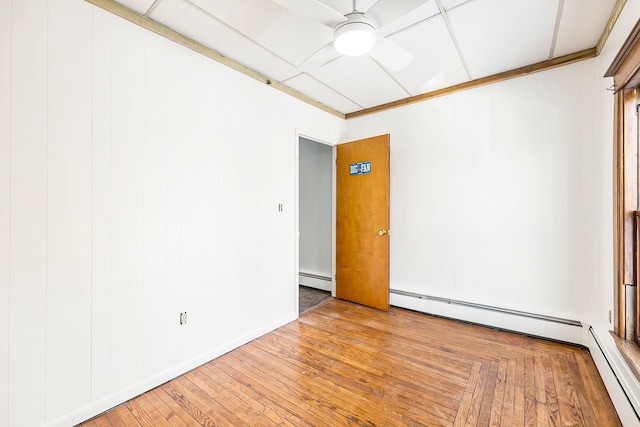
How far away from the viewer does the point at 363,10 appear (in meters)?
1.82

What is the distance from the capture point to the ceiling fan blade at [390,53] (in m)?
1.95

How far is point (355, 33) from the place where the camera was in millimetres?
1828

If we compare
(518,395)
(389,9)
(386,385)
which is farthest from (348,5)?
(518,395)

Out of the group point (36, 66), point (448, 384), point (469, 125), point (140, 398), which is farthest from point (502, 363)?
point (36, 66)

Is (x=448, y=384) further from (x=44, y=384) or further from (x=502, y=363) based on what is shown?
(x=44, y=384)

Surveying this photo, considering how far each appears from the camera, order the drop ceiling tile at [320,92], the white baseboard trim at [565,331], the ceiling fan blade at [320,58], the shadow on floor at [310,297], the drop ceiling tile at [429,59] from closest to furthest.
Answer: the white baseboard trim at [565,331] < the drop ceiling tile at [429,59] < the ceiling fan blade at [320,58] < the drop ceiling tile at [320,92] < the shadow on floor at [310,297]

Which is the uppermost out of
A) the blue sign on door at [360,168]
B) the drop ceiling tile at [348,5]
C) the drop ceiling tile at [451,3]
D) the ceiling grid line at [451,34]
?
the ceiling grid line at [451,34]

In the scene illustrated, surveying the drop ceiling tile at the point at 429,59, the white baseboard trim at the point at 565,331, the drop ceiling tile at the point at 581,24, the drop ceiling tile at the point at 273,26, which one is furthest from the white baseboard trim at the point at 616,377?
the drop ceiling tile at the point at 273,26

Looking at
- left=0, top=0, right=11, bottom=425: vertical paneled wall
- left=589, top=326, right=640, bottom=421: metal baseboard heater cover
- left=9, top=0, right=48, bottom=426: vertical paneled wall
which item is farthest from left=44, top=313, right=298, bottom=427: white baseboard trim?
left=589, top=326, right=640, bottom=421: metal baseboard heater cover

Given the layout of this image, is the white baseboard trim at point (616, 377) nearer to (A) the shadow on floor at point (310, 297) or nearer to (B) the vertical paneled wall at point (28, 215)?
(A) the shadow on floor at point (310, 297)

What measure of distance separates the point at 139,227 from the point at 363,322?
7.91 feet

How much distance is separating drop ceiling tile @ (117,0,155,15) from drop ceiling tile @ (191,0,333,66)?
1.07ft

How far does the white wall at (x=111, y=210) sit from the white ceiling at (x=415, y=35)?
1.00ft

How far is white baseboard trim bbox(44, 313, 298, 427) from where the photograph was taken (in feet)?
5.60
